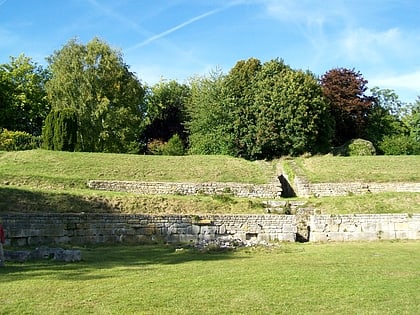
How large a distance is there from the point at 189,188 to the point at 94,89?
65.5ft

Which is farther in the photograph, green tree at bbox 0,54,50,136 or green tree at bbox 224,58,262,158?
green tree at bbox 0,54,50,136

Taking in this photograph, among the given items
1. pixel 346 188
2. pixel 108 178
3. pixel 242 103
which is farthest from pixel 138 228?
pixel 242 103

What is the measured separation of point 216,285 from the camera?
8.83 metres

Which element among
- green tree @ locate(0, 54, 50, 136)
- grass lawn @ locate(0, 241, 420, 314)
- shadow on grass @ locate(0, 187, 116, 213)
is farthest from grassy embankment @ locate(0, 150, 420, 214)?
→ green tree @ locate(0, 54, 50, 136)

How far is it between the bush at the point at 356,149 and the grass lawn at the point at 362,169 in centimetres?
565

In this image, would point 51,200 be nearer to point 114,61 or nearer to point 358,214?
point 358,214

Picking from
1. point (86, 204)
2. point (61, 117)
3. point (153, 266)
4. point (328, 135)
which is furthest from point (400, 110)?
point (153, 266)

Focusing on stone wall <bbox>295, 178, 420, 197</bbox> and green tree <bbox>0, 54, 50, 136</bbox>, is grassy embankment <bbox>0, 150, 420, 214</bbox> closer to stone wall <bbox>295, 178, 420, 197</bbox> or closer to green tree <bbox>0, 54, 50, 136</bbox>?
stone wall <bbox>295, 178, 420, 197</bbox>

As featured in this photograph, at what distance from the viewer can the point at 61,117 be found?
29266 millimetres

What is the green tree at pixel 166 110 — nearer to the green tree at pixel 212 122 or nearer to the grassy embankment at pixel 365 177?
the green tree at pixel 212 122

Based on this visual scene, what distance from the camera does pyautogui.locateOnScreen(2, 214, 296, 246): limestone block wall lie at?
15.4 meters

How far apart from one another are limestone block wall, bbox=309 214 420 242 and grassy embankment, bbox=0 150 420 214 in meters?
1.20

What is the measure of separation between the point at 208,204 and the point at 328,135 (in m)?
19.1

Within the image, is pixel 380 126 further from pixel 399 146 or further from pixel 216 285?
pixel 216 285
